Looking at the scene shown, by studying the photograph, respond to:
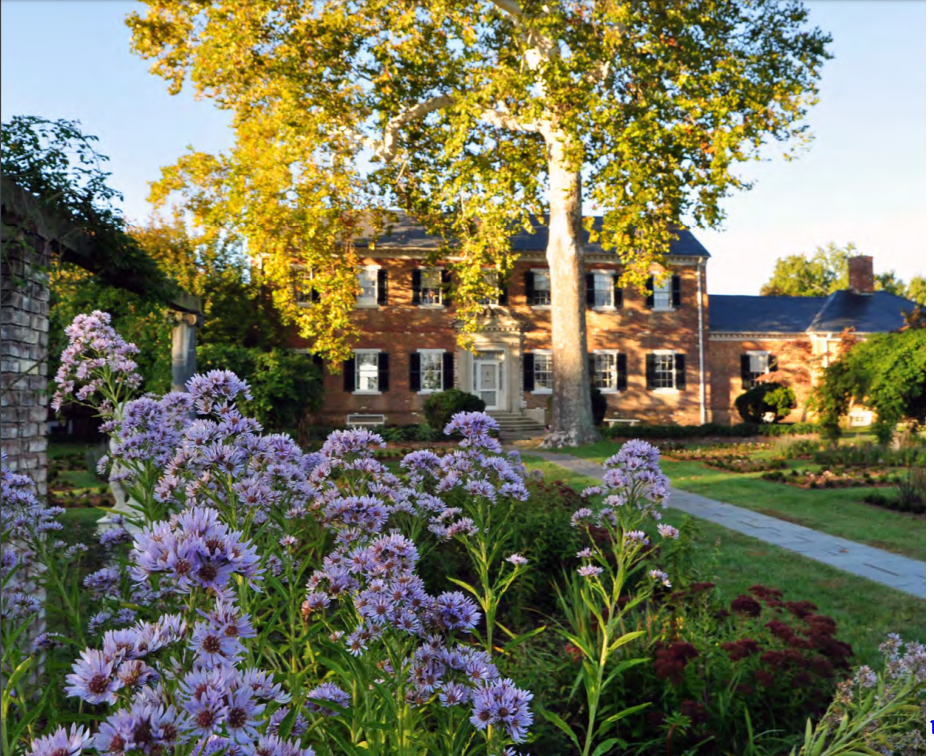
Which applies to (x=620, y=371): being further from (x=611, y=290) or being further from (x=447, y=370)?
(x=447, y=370)

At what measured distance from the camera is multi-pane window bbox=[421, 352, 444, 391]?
28.1 meters

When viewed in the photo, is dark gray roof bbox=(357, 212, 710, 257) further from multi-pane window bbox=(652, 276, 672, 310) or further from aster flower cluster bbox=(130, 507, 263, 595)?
aster flower cluster bbox=(130, 507, 263, 595)

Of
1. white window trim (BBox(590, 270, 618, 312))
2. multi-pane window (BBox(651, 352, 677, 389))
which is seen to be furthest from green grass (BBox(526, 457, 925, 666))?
white window trim (BBox(590, 270, 618, 312))

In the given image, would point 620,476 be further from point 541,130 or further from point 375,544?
point 541,130

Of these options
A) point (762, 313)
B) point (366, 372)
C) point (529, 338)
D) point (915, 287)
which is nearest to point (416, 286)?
point (366, 372)

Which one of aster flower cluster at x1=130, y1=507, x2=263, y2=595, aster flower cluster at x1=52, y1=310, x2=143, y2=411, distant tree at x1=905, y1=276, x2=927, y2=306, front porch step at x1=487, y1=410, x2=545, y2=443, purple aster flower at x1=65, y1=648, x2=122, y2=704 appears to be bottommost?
front porch step at x1=487, y1=410, x2=545, y2=443

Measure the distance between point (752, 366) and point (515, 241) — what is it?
11.0m

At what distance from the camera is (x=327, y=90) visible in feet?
65.6

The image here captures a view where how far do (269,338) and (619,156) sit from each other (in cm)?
1329

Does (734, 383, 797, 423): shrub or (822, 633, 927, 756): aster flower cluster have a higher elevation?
(734, 383, 797, 423): shrub

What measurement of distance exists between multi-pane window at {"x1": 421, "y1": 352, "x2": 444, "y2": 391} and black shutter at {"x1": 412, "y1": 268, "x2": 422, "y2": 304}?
2065 mm

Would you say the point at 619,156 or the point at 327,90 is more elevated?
Result: the point at 327,90

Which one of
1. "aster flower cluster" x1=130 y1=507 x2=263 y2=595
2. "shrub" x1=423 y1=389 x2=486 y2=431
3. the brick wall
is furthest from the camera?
the brick wall

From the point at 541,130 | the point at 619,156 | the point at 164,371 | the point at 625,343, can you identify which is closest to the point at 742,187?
the point at 619,156
